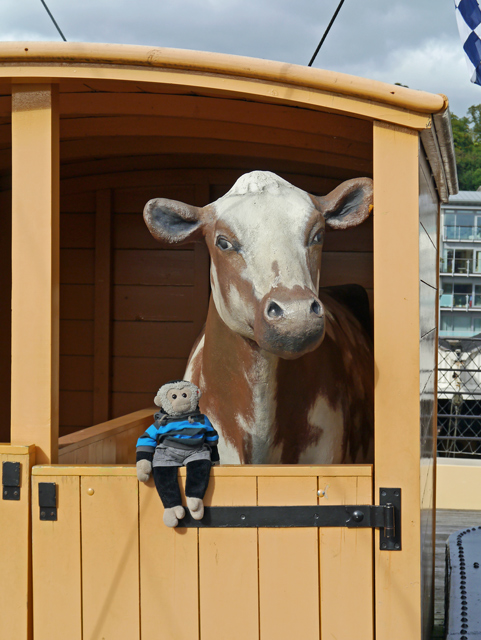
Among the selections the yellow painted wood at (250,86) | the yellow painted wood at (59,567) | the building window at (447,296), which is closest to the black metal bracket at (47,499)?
the yellow painted wood at (59,567)

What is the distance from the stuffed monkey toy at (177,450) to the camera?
1.99 metres

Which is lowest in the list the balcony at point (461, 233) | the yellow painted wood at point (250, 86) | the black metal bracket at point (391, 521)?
the black metal bracket at point (391, 521)

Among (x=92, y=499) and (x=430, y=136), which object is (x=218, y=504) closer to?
(x=92, y=499)

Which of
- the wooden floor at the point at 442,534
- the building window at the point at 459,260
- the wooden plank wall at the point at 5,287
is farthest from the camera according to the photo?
the building window at the point at 459,260

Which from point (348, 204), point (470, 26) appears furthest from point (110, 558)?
point (470, 26)

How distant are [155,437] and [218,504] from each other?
29 centimetres

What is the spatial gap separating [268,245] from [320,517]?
0.88 metres

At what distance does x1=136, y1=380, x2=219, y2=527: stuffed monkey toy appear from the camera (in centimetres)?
199

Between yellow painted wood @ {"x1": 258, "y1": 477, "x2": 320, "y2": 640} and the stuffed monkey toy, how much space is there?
0.23 m

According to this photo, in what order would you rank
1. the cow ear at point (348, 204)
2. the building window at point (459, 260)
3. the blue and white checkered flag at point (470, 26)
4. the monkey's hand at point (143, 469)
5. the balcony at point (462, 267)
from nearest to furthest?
1. the monkey's hand at point (143, 469)
2. the cow ear at point (348, 204)
3. the blue and white checkered flag at point (470, 26)
4. the balcony at point (462, 267)
5. the building window at point (459, 260)

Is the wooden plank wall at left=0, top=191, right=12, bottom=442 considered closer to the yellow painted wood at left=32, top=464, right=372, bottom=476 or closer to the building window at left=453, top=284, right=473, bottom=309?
the yellow painted wood at left=32, top=464, right=372, bottom=476

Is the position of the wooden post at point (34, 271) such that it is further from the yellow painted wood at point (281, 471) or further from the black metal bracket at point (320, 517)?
the black metal bracket at point (320, 517)

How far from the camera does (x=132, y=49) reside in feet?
6.59

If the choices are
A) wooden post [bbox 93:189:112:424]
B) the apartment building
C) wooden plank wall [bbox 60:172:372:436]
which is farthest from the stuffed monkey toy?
the apartment building
